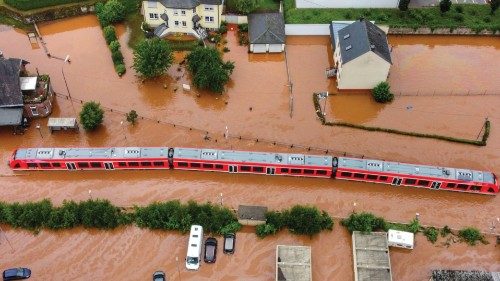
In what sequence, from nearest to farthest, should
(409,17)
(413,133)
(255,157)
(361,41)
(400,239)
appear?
1. (400,239)
2. (255,157)
3. (413,133)
4. (361,41)
5. (409,17)

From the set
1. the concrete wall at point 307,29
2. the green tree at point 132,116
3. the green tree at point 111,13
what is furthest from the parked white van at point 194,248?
the green tree at point 111,13

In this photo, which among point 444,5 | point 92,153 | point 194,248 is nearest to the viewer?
point 194,248

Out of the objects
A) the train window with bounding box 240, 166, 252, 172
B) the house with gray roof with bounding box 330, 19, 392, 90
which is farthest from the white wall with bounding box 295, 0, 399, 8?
the train window with bounding box 240, 166, 252, 172

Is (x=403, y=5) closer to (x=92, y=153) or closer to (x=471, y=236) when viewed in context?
(x=471, y=236)

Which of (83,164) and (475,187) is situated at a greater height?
(83,164)

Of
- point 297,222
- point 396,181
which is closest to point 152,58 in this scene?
point 297,222

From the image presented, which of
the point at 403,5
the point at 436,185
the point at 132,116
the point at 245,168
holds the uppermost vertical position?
the point at 403,5

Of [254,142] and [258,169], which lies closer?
[258,169]
